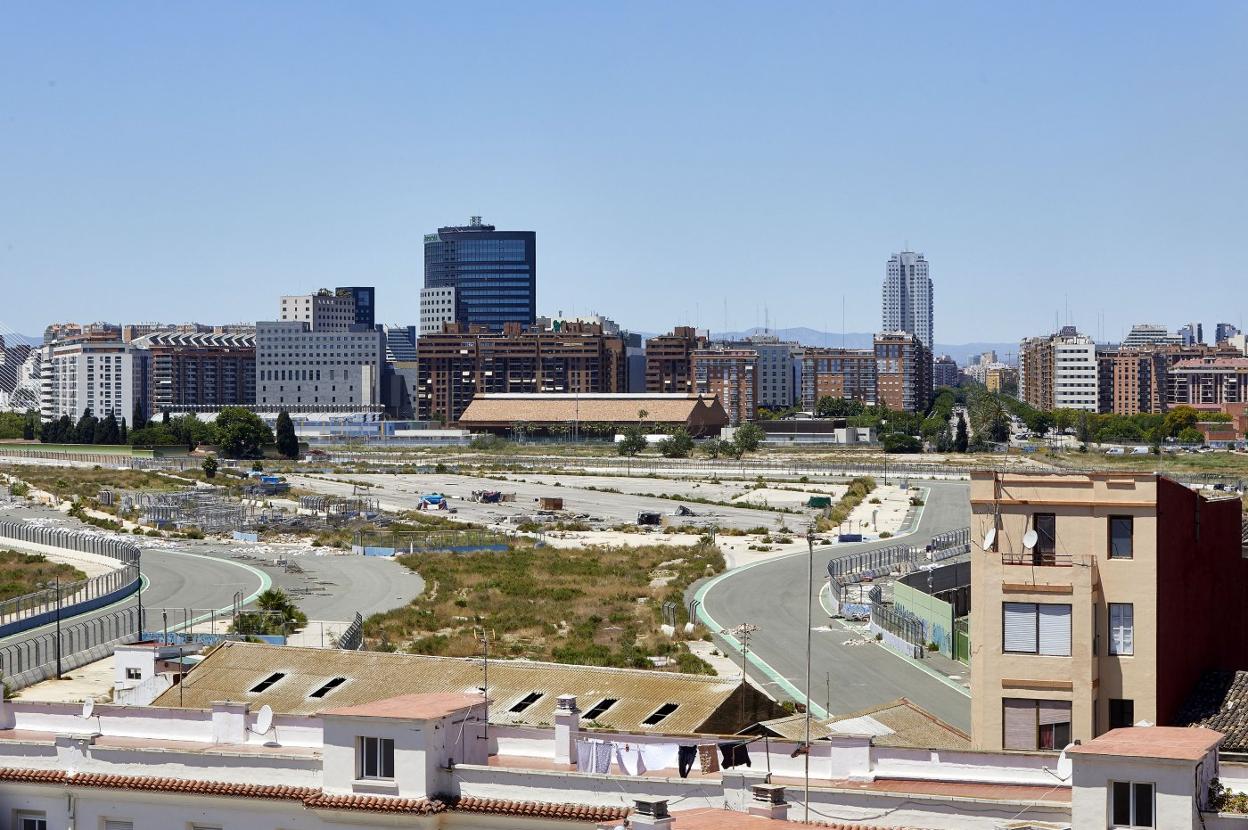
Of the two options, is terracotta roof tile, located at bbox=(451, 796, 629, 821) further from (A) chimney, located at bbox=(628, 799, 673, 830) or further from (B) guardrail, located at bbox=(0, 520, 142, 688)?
(B) guardrail, located at bbox=(0, 520, 142, 688)

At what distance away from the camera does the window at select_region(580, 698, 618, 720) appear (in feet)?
73.5

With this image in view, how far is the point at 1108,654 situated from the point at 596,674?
24.7ft

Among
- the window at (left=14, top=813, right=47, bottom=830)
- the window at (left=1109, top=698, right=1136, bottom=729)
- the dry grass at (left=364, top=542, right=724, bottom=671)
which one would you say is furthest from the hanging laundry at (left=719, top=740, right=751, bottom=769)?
the dry grass at (left=364, top=542, right=724, bottom=671)

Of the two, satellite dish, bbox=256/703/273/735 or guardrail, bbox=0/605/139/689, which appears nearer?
satellite dish, bbox=256/703/273/735

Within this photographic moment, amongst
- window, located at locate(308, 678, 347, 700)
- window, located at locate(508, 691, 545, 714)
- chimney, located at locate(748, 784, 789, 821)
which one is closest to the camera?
chimney, located at locate(748, 784, 789, 821)

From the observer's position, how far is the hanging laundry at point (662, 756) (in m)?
16.6

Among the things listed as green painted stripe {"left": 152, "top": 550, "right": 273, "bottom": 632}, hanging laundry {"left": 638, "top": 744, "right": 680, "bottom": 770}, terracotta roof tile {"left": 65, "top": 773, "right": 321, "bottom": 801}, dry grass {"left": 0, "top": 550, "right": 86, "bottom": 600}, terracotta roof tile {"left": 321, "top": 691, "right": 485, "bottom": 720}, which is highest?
terracotta roof tile {"left": 321, "top": 691, "right": 485, "bottom": 720}

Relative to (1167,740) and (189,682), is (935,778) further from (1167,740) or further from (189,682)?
(189,682)

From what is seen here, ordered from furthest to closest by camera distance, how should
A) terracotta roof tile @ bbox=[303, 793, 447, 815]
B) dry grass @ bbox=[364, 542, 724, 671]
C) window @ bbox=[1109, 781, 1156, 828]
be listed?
dry grass @ bbox=[364, 542, 724, 671] → terracotta roof tile @ bbox=[303, 793, 447, 815] → window @ bbox=[1109, 781, 1156, 828]

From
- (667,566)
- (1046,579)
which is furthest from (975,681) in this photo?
(667,566)

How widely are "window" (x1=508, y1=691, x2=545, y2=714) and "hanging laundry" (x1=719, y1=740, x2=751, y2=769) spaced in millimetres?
7571

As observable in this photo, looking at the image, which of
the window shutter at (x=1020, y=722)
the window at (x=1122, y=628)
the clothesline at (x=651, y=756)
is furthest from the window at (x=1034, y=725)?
the clothesline at (x=651, y=756)

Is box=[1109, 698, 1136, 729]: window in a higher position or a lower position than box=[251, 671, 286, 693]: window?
lower

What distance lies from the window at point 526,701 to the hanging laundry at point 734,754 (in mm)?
7571
